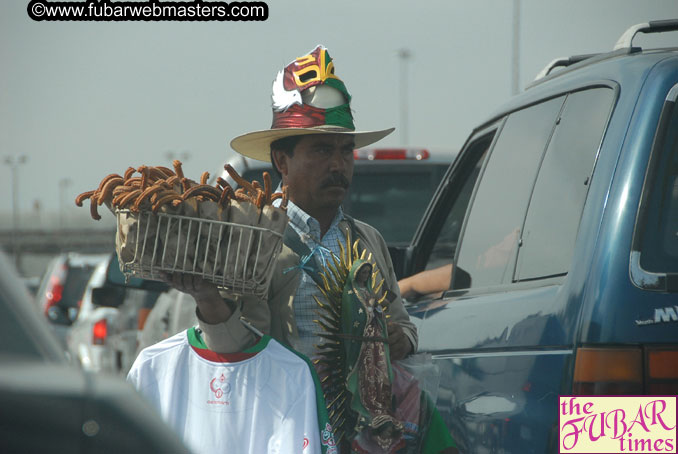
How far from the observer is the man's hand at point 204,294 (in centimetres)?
330

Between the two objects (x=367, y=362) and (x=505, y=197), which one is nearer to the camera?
(x=367, y=362)

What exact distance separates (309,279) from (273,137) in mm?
558

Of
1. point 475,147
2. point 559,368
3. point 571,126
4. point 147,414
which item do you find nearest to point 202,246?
point 559,368

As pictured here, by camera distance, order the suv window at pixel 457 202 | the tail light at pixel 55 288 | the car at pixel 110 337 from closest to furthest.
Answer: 1. the suv window at pixel 457 202
2. the car at pixel 110 337
3. the tail light at pixel 55 288

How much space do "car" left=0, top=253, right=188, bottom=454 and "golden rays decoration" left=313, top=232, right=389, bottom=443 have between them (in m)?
1.80

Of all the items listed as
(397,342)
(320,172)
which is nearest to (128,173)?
(320,172)

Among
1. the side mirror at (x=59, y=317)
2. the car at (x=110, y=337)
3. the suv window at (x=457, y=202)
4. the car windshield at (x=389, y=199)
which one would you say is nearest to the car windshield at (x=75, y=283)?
the car at (x=110, y=337)

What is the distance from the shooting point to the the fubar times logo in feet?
10.5

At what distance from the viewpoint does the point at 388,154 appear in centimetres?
796

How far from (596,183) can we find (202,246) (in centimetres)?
117

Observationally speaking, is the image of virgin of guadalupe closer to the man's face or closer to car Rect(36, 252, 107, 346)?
the man's face

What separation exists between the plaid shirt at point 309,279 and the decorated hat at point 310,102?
0.86 ft

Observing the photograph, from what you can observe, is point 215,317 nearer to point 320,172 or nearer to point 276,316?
point 276,316

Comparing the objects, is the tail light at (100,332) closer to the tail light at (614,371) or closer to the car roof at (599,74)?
the car roof at (599,74)
